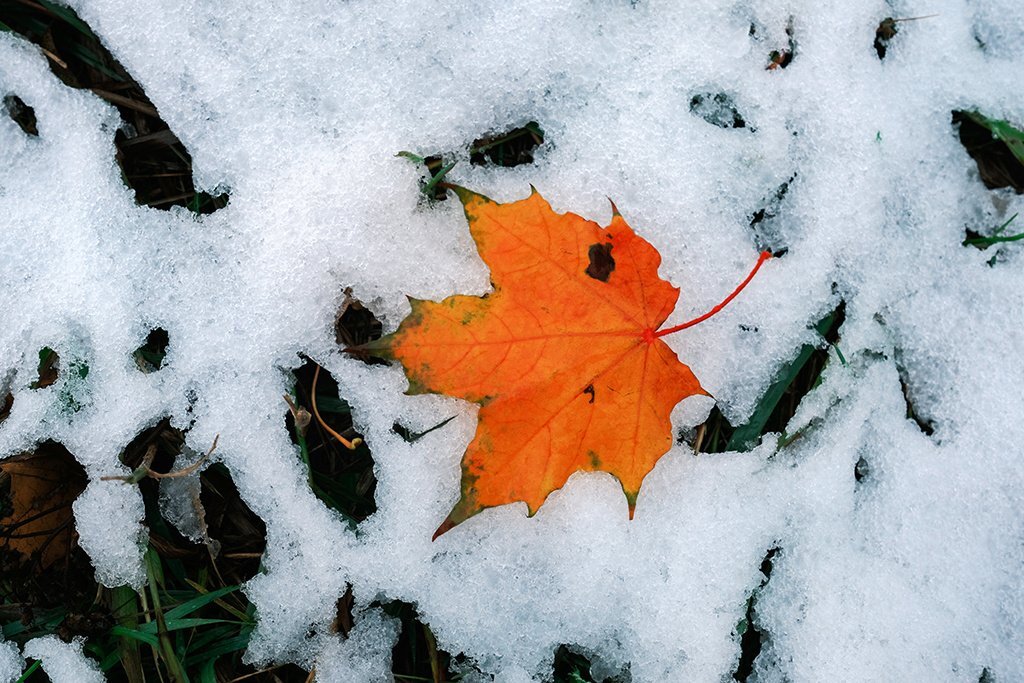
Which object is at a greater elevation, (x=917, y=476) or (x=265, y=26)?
(x=265, y=26)

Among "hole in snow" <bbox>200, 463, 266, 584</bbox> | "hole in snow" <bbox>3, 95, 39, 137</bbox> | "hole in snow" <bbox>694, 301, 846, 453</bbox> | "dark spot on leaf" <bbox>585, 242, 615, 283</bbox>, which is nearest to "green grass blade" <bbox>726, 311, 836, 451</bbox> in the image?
"hole in snow" <bbox>694, 301, 846, 453</bbox>

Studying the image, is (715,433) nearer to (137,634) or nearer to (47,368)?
(137,634)

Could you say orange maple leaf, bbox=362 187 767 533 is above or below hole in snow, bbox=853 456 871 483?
above

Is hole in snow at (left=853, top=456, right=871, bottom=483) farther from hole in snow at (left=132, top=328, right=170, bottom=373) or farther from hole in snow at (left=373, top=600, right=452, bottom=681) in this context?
hole in snow at (left=132, top=328, right=170, bottom=373)

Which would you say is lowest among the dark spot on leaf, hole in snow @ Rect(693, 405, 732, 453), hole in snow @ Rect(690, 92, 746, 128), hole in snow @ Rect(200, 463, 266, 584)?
hole in snow @ Rect(200, 463, 266, 584)

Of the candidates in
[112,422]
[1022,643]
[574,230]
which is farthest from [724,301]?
[112,422]

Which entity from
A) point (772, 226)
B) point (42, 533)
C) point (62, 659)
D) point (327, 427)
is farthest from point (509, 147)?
point (62, 659)

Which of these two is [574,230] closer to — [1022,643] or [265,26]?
[265,26]
